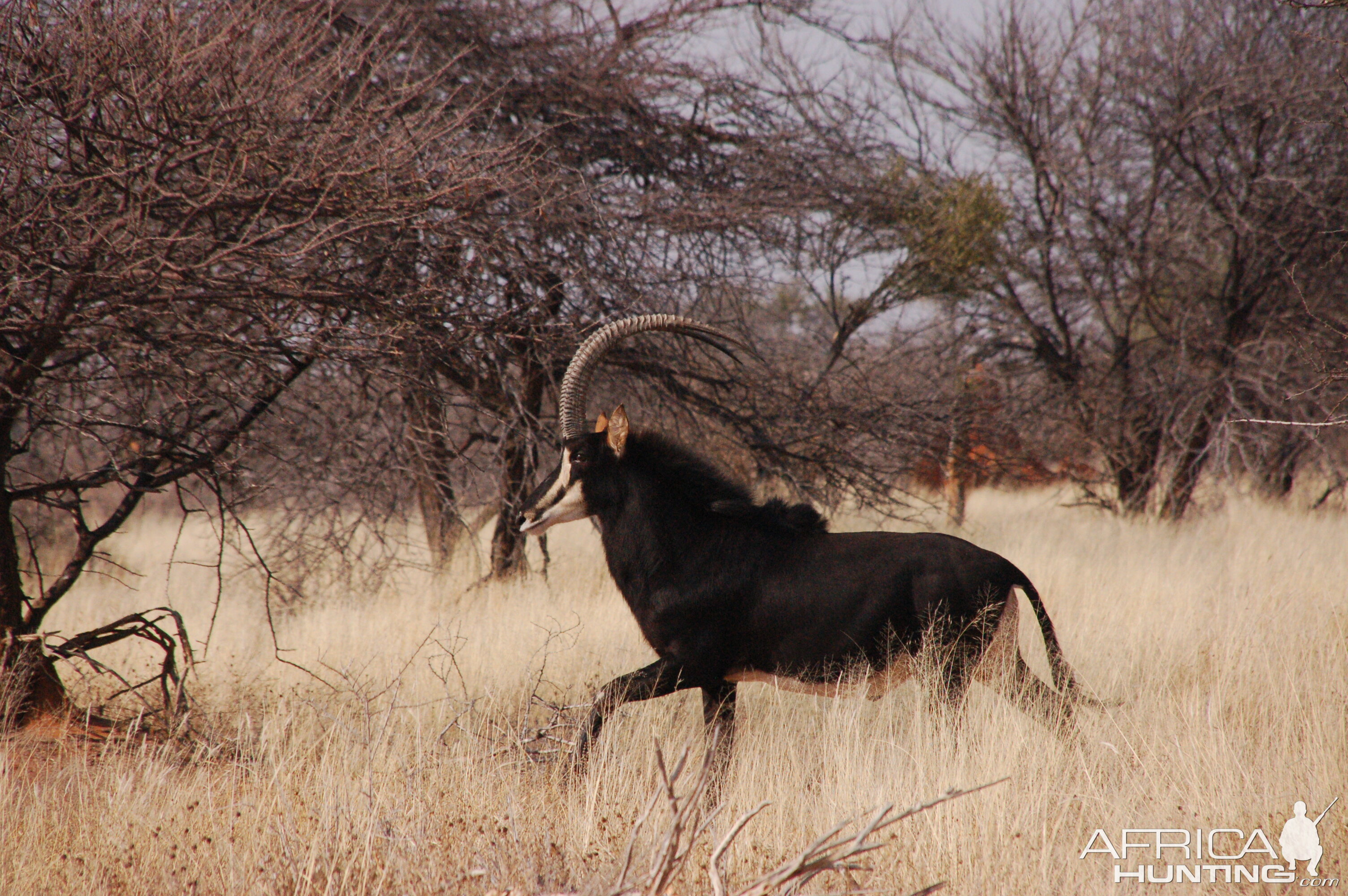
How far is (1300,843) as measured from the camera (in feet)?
10.6

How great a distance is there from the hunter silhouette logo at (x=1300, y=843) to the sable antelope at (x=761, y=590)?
117 cm

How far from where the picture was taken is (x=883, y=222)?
392 inches

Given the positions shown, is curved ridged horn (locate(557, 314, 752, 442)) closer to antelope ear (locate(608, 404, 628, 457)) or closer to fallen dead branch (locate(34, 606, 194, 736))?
antelope ear (locate(608, 404, 628, 457))

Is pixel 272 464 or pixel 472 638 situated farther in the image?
pixel 272 464

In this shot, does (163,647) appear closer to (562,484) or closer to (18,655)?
(18,655)

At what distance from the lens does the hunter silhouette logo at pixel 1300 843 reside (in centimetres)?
319

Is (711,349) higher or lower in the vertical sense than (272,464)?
higher

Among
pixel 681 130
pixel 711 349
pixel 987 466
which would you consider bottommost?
pixel 987 466

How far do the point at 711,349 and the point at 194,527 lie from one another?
11.4 meters

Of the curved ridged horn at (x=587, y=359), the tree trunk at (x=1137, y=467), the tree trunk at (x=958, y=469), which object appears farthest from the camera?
the tree trunk at (x=1137, y=467)

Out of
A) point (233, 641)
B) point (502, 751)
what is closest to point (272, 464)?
point (233, 641)

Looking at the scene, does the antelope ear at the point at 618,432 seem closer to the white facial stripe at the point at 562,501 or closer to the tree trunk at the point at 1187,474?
the white facial stripe at the point at 562,501

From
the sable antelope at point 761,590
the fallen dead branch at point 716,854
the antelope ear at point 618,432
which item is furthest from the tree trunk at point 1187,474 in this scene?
the fallen dead branch at point 716,854

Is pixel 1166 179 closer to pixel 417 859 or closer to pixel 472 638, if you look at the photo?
pixel 472 638
